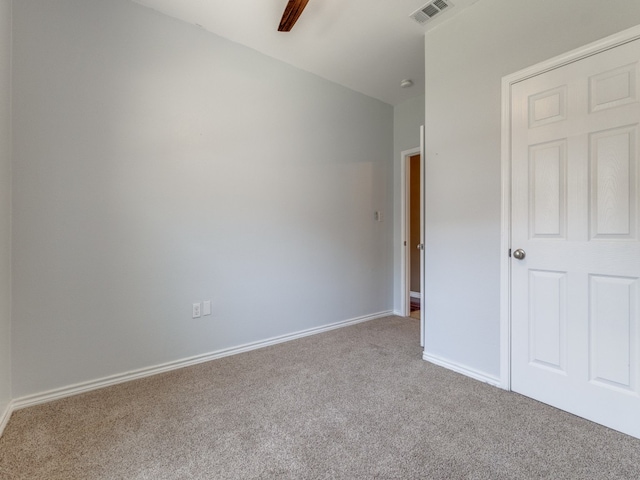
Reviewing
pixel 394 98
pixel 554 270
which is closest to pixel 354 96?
pixel 394 98

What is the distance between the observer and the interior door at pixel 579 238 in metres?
1.57

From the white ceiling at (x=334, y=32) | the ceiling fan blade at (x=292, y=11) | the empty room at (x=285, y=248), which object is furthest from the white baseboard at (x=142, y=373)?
the white ceiling at (x=334, y=32)

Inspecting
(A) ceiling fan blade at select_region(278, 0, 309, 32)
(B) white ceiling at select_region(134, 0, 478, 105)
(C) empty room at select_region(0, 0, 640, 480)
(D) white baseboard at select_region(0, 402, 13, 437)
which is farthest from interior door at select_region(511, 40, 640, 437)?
(D) white baseboard at select_region(0, 402, 13, 437)

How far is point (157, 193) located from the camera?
2289mm

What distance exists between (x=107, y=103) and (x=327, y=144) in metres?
1.97

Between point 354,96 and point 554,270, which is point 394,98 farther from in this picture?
point 554,270

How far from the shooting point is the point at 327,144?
10.8 ft

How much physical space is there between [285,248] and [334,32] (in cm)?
194

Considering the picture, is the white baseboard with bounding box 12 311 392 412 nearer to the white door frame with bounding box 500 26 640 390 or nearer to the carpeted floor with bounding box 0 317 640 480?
the carpeted floor with bounding box 0 317 640 480

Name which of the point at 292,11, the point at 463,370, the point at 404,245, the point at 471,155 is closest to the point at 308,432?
the point at 463,370

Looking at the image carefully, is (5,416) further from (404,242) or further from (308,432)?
(404,242)

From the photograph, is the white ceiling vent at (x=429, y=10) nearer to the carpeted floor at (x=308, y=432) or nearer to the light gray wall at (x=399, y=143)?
the light gray wall at (x=399, y=143)

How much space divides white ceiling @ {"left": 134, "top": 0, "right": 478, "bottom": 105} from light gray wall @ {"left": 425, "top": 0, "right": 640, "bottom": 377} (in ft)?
1.02

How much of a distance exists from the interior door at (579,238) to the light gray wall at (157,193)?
1846mm
